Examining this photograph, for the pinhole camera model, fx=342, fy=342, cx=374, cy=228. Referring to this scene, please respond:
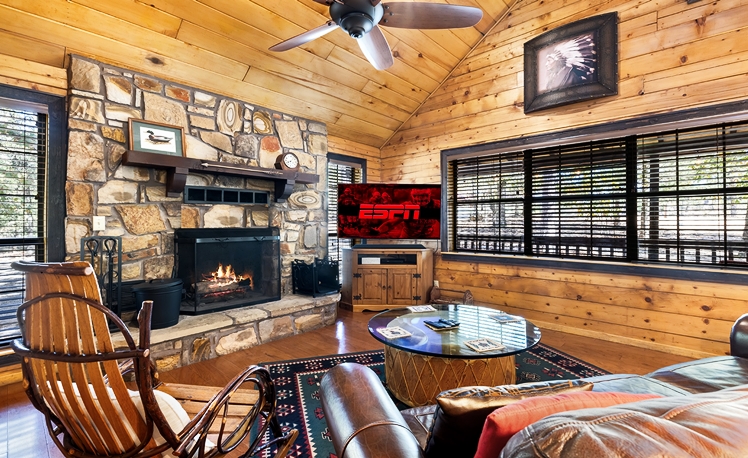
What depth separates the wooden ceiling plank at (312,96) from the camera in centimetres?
355

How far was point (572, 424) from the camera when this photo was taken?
0.51m

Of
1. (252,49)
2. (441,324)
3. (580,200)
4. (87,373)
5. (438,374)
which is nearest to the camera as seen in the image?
(87,373)

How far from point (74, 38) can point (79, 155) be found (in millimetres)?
866

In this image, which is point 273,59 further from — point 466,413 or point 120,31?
point 466,413

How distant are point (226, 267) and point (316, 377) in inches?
61.8

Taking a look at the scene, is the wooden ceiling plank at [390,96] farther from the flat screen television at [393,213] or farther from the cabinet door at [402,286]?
the cabinet door at [402,286]

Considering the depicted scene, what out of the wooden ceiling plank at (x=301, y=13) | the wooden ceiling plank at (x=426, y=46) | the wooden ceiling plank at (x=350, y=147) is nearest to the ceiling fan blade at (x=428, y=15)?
the wooden ceiling plank at (x=301, y=13)

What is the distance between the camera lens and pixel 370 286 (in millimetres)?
4516

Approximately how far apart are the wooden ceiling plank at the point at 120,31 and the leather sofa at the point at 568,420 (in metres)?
3.10

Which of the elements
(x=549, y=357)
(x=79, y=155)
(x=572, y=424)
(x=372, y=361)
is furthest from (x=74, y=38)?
(x=549, y=357)

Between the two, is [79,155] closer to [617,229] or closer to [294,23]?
[294,23]

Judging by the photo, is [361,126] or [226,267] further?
[361,126]

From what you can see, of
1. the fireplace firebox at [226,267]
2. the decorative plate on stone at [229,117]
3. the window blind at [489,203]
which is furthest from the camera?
the window blind at [489,203]

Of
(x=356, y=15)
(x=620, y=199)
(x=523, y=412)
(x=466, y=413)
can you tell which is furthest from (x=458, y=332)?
(x=620, y=199)
